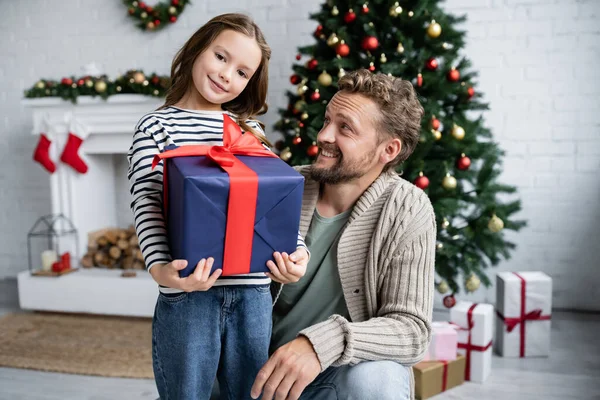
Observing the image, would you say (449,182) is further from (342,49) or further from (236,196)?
(236,196)

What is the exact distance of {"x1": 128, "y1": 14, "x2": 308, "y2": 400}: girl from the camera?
44.9 inches

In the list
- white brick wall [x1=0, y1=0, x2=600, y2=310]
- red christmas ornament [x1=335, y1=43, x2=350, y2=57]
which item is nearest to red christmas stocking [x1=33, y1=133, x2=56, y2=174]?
white brick wall [x1=0, y1=0, x2=600, y2=310]

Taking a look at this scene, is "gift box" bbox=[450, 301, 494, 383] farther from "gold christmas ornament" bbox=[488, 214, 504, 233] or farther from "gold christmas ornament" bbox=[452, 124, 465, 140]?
"gold christmas ornament" bbox=[452, 124, 465, 140]

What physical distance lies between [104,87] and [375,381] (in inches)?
106

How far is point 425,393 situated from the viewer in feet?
7.68

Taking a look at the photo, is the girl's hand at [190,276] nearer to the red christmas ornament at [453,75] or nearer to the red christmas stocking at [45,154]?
the red christmas ornament at [453,75]

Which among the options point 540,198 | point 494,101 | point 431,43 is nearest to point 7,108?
point 431,43

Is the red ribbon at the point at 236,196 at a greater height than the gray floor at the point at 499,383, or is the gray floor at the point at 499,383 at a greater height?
the red ribbon at the point at 236,196

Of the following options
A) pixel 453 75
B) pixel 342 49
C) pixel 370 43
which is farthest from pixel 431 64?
pixel 342 49

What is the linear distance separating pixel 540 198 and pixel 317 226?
2.27m

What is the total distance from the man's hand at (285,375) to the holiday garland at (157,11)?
3.04m

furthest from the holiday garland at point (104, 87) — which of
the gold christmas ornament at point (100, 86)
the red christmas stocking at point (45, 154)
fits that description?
the red christmas stocking at point (45, 154)

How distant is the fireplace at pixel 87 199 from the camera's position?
3318 mm

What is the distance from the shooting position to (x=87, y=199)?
3.64 metres
